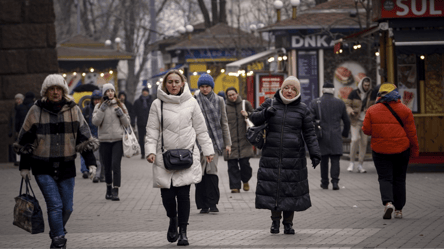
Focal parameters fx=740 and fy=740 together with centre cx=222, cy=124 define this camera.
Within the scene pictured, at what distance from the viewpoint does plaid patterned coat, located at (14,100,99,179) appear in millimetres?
6949

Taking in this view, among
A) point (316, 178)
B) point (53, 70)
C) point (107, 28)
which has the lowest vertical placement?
point (316, 178)

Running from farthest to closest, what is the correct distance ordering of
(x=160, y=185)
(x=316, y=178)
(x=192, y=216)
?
(x=316, y=178) < (x=192, y=216) < (x=160, y=185)

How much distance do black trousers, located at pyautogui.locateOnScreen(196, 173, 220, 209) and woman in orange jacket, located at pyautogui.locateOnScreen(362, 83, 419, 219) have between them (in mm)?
2119

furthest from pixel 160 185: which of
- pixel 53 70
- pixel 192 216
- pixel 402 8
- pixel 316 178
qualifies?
pixel 53 70

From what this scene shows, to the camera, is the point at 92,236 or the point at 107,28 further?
the point at 107,28

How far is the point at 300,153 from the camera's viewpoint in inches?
310

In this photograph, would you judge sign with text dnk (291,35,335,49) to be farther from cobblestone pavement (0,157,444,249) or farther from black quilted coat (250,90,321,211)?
black quilted coat (250,90,321,211)

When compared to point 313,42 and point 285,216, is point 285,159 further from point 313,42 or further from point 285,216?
point 313,42

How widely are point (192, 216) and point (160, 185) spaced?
8.15ft

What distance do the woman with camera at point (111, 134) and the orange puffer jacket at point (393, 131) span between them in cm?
410

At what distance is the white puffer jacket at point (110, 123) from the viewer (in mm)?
11586

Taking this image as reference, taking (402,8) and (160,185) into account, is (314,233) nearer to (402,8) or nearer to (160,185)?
(160,185)

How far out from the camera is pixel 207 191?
977 cm

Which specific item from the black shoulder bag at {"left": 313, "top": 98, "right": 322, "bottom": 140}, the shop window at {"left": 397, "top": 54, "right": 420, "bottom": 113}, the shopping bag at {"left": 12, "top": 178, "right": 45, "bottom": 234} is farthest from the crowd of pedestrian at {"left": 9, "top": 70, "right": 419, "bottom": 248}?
the shop window at {"left": 397, "top": 54, "right": 420, "bottom": 113}
